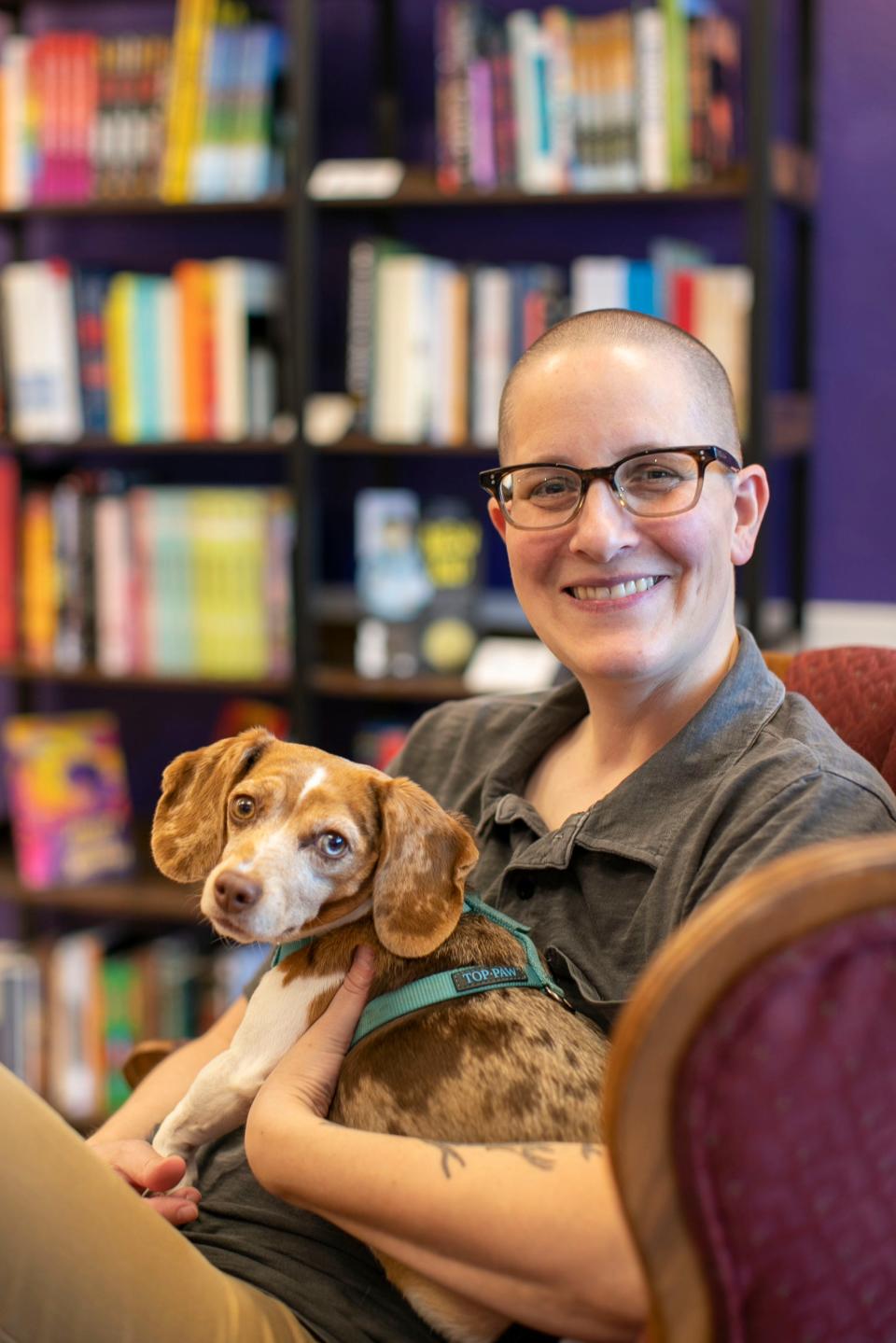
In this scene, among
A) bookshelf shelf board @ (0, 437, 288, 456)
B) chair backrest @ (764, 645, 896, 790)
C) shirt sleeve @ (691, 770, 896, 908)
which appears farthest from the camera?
bookshelf shelf board @ (0, 437, 288, 456)

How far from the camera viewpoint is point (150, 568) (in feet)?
10.0

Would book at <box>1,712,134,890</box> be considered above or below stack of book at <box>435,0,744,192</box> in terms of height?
below

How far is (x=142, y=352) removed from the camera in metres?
3.03

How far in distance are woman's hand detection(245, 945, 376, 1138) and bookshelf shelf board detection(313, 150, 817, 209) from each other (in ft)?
5.98

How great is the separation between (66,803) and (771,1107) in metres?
2.61

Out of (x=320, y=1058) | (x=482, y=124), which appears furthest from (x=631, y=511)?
(x=482, y=124)

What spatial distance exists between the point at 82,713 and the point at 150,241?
3.60ft

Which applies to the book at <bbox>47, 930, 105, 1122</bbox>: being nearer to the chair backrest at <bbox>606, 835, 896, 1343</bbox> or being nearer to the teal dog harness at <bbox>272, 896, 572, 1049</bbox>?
the teal dog harness at <bbox>272, 896, 572, 1049</bbox>

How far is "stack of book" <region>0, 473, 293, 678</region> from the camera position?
298 cm

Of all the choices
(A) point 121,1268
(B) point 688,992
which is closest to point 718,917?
(B) point 688,992

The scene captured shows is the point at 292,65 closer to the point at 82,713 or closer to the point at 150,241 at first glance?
the point at 150,241

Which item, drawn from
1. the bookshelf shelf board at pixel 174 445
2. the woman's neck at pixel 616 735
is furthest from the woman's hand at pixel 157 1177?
the bookshelf shelf board at pixel 174 445

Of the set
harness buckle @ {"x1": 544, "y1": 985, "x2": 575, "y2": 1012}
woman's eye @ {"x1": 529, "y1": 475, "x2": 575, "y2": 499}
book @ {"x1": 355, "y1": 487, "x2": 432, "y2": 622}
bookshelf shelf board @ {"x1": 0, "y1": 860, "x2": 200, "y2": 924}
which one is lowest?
bookshelf shelf board @ {"x1": 0, "y1": 860, "x2": 200, "y2": 924}

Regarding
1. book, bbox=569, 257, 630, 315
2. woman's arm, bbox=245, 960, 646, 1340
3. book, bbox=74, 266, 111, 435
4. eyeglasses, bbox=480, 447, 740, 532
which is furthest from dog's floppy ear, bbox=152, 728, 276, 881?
book, bbox=74, 266, 111, 435
